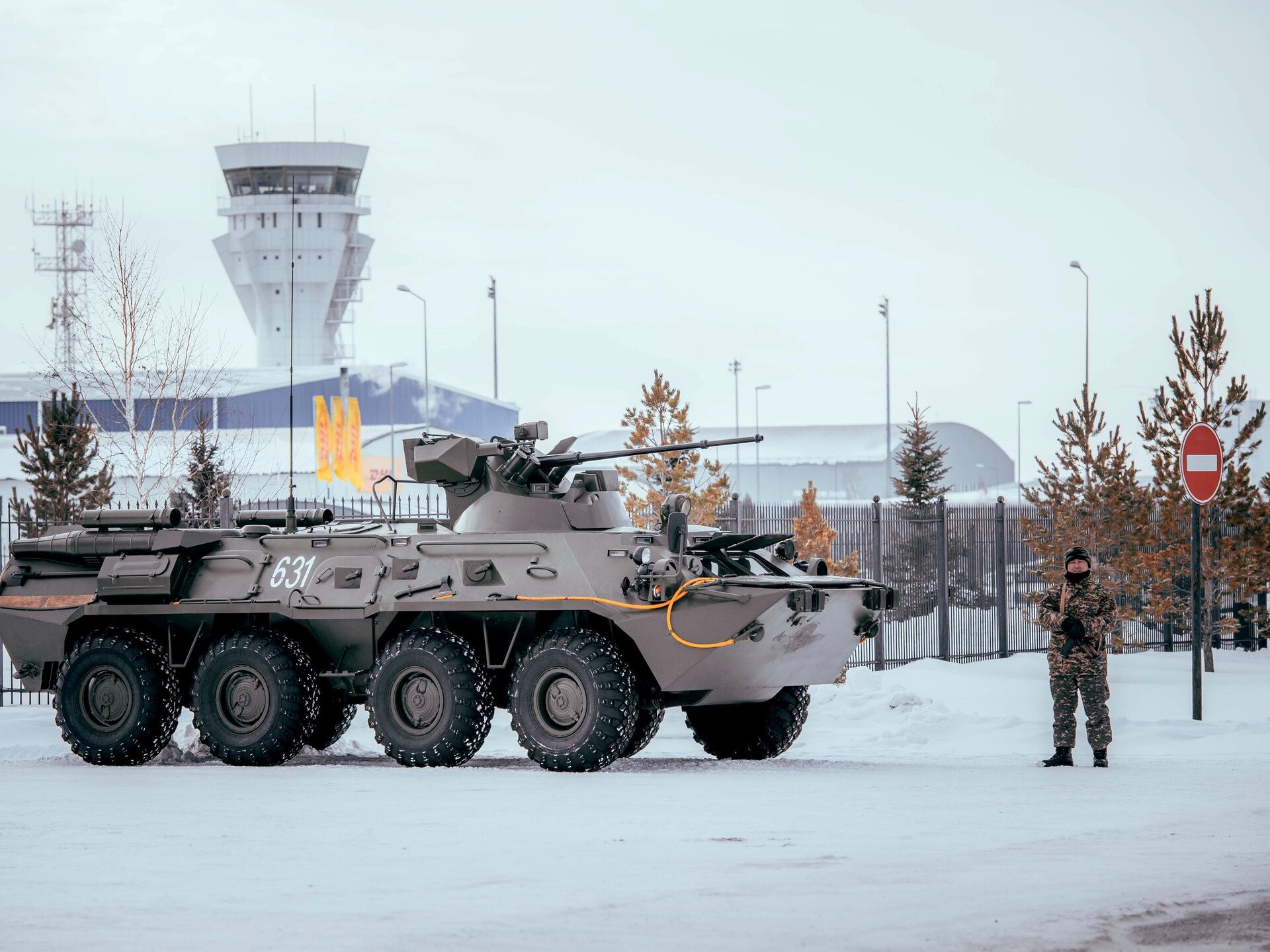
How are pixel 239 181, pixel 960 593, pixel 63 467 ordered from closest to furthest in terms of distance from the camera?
pixel 63 467 < pixel 960 593 < pixel 239 181

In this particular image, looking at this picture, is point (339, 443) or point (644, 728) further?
point (339, 443)

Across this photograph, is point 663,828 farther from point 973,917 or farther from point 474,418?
point 474,418

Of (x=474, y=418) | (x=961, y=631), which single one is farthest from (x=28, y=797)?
(x=474, y=418)

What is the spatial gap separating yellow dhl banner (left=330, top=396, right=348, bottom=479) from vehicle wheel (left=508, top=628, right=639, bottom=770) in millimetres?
40904

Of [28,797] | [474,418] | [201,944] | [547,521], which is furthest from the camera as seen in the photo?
[474,418]

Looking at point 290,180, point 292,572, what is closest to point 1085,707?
point 292,572

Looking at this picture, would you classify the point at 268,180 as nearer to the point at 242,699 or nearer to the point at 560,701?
the point at 242,699

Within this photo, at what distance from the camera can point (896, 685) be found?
17.3 meters

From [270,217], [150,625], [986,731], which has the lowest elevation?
[986,731]

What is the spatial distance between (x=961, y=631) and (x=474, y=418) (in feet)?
168

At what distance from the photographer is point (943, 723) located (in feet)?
50.2

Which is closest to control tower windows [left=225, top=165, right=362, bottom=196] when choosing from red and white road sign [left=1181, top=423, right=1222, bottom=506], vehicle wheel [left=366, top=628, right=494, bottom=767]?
red and white road sign [left=1181, top=423, right=1222, bottom=506]

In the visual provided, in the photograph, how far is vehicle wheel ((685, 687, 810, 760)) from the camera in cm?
1369

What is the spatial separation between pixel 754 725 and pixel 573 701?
2199 mm
